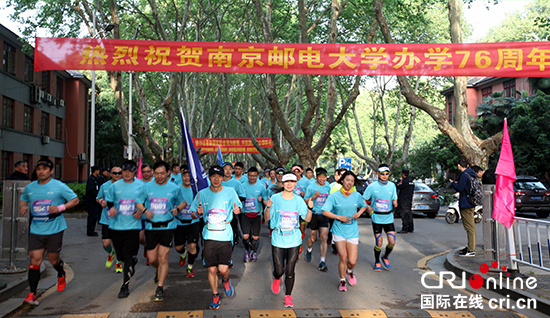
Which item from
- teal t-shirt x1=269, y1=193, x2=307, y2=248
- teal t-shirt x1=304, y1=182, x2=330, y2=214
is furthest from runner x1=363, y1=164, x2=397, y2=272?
teal t-shirt x1=269, y1=193, x2=307, y2=248

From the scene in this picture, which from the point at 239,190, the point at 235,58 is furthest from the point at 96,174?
the point at 235,58

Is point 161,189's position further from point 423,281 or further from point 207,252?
point 423,281

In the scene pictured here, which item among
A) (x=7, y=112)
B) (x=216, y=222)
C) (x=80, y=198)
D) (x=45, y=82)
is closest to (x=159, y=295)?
(x=216, y=222)

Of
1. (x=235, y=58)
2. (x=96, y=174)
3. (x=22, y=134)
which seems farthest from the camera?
(x=22, y=134)

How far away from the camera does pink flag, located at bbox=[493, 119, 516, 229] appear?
7.80 meters

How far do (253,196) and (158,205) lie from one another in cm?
322

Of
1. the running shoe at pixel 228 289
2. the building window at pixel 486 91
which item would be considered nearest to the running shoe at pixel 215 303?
the running shoe at pixel 228 289

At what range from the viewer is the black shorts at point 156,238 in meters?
6.75

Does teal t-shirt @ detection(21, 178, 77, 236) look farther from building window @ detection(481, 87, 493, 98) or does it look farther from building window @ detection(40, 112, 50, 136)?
building window @ detection(481, 87, 493, 98)

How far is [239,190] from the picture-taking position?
956 cm

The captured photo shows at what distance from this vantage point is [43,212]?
6.54 metres

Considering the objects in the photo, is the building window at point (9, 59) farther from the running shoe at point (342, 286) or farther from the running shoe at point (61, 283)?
the running shoe at point (342, 286)

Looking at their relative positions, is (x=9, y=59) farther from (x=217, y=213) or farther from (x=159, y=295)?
(x=217, y=213)

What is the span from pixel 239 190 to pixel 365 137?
167 feet
